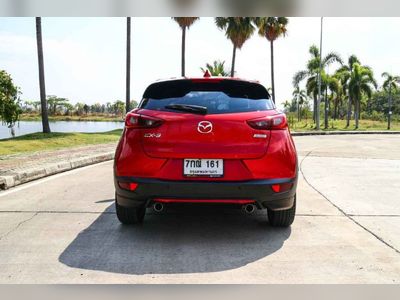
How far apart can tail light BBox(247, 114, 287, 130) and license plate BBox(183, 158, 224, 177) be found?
47cm

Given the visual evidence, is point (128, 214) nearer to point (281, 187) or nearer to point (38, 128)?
point (281, 187)

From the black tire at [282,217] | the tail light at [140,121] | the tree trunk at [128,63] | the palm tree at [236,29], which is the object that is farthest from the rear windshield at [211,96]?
the palm tree at [236,29]

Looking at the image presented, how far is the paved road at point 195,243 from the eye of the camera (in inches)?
133

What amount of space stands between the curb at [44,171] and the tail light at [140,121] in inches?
153

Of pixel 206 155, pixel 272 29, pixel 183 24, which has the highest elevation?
pixel 272 29

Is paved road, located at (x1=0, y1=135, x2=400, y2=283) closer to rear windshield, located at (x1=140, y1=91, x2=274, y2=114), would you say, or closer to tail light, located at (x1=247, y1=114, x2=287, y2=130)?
tail light, located at (x1=247, y1=114, x2=287, y2=130)

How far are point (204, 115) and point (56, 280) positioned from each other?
75.6 inches

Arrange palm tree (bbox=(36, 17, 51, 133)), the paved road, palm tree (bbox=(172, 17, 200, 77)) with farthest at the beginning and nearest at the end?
palm tree (bbox=(172, 17, 200, 77)) < palm tree (bbox=(36, 17, 51, 133)) < the paved road

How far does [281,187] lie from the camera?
4176mm

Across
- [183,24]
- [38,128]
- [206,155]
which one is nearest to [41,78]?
[38,128]

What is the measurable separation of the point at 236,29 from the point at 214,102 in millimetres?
33989

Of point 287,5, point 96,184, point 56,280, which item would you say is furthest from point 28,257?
point 287,5

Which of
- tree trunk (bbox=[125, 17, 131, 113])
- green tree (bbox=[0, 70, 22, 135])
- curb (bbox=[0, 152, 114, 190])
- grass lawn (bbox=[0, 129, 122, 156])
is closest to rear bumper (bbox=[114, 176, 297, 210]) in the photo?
curb (bbox=[0, 152, 114, 190])

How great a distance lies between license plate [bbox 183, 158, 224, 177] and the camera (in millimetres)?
4016
